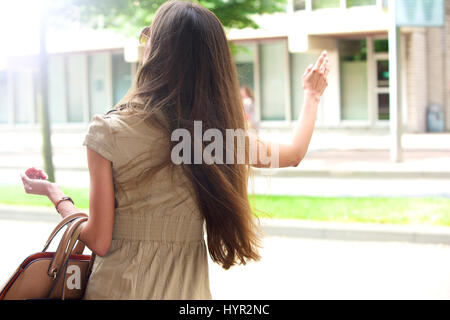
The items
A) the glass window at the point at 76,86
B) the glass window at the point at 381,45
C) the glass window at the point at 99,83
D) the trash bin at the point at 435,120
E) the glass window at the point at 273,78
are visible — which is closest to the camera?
the glass window at the point at 381,45

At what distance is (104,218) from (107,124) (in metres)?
0.26

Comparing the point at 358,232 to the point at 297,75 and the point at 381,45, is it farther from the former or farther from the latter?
the point at 297,75

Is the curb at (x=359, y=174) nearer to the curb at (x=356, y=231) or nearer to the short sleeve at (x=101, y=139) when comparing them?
the curb at (x=356, y=231)

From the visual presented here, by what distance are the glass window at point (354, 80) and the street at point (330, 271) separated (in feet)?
61.3

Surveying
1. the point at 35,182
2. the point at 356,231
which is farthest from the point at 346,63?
the point at 35,182

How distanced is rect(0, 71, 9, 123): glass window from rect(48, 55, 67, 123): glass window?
292 cm

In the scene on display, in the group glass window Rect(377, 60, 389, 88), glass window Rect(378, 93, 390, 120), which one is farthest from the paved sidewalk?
glass window Rect(377, 60, 389, 88)

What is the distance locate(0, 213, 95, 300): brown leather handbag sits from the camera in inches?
73.5

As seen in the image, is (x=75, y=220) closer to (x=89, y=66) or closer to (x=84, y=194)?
(x=84, y=194)

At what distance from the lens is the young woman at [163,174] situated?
1885 mm

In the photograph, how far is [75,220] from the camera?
201 cm

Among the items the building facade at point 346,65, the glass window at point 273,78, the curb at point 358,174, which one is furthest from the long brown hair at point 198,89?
the glass window at point 273,78
